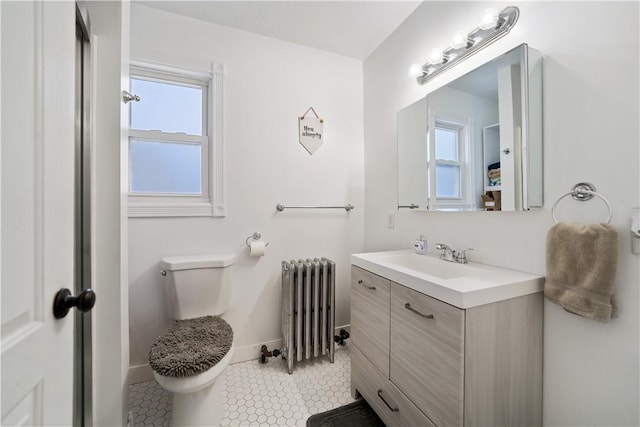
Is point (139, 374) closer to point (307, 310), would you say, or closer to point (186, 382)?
point (186, 382)

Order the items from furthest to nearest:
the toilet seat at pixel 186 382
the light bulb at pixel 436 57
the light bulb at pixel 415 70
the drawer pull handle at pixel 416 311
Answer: the light bulb at pixel 415 70 < the light bulb at pixel 436 57 < the toilet seat at pixel 186 382 < the drawer pull handle at pixel 416 311

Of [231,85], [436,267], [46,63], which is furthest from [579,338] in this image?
[231,85]

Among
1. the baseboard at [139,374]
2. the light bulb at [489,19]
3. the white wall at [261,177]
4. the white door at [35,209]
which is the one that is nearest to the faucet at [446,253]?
the white wall at [261,177]

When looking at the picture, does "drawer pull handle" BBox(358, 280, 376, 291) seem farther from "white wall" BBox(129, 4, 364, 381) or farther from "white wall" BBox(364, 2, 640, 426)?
"white wall" BBox(129, 4, 364, 381)

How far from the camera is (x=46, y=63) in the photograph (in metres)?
0.49

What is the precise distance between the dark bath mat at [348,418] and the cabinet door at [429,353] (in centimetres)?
36

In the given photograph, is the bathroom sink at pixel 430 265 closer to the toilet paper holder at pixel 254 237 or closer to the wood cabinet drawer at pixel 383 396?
the wood cabinet drawer at pixel 383 396

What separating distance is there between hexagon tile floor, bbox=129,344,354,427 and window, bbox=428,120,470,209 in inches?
50.3

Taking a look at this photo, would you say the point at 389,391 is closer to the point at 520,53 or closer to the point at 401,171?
the point at 401,171

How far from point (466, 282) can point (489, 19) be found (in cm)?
119

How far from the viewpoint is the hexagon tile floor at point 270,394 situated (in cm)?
133

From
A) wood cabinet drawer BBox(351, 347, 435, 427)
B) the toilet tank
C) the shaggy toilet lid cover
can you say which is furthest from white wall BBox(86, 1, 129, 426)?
wood cabinet drawer BBox(351, 347, 435, 427)

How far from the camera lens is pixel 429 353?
37.7 inches

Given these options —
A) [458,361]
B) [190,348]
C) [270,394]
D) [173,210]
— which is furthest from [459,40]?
[270,394]
